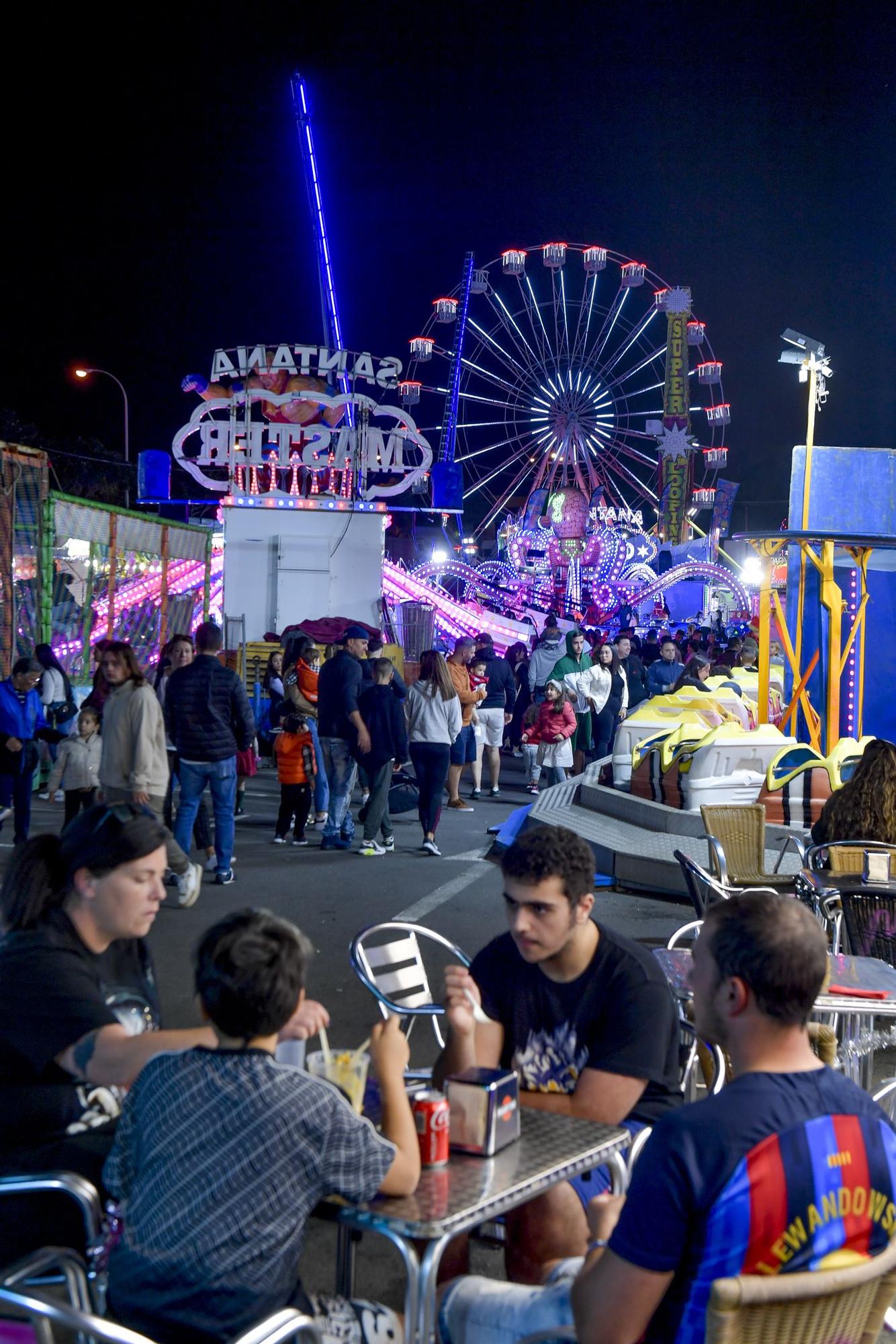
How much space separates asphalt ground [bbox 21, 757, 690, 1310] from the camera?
3578 mm

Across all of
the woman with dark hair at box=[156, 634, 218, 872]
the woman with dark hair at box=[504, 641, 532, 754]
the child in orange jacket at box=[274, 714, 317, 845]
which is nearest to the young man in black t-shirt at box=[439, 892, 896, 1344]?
the woman with dark hair at box=[156, 634, 218, 872]

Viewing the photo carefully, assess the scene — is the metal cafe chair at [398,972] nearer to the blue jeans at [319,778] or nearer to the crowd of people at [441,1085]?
the crowd of people at [441,1085]

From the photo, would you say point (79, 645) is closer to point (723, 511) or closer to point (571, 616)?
point (571, 616)

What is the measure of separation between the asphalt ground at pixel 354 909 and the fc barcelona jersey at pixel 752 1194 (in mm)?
1829

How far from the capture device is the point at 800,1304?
176cm

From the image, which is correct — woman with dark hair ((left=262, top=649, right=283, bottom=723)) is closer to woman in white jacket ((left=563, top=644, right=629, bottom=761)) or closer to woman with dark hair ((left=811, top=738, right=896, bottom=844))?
woman in white jacket ((left=563, top=644, right=629, bottom=761))

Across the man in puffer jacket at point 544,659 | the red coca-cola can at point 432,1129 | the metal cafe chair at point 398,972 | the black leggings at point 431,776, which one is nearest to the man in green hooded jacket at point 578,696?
the man in puffer jacket at point 544,659

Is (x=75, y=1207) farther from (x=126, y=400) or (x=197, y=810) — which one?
(x=126, y=400)

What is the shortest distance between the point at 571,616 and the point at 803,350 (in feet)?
84.0

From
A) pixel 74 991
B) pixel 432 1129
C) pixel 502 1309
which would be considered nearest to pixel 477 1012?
pixel 432 1129

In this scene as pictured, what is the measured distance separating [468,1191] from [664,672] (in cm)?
1345

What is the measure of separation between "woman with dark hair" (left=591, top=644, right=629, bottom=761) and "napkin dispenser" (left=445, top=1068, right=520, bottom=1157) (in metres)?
11.3

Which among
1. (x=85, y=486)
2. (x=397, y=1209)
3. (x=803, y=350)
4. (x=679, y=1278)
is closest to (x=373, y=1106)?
(x=397, y=1209)

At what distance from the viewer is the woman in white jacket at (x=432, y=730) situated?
392 inches
